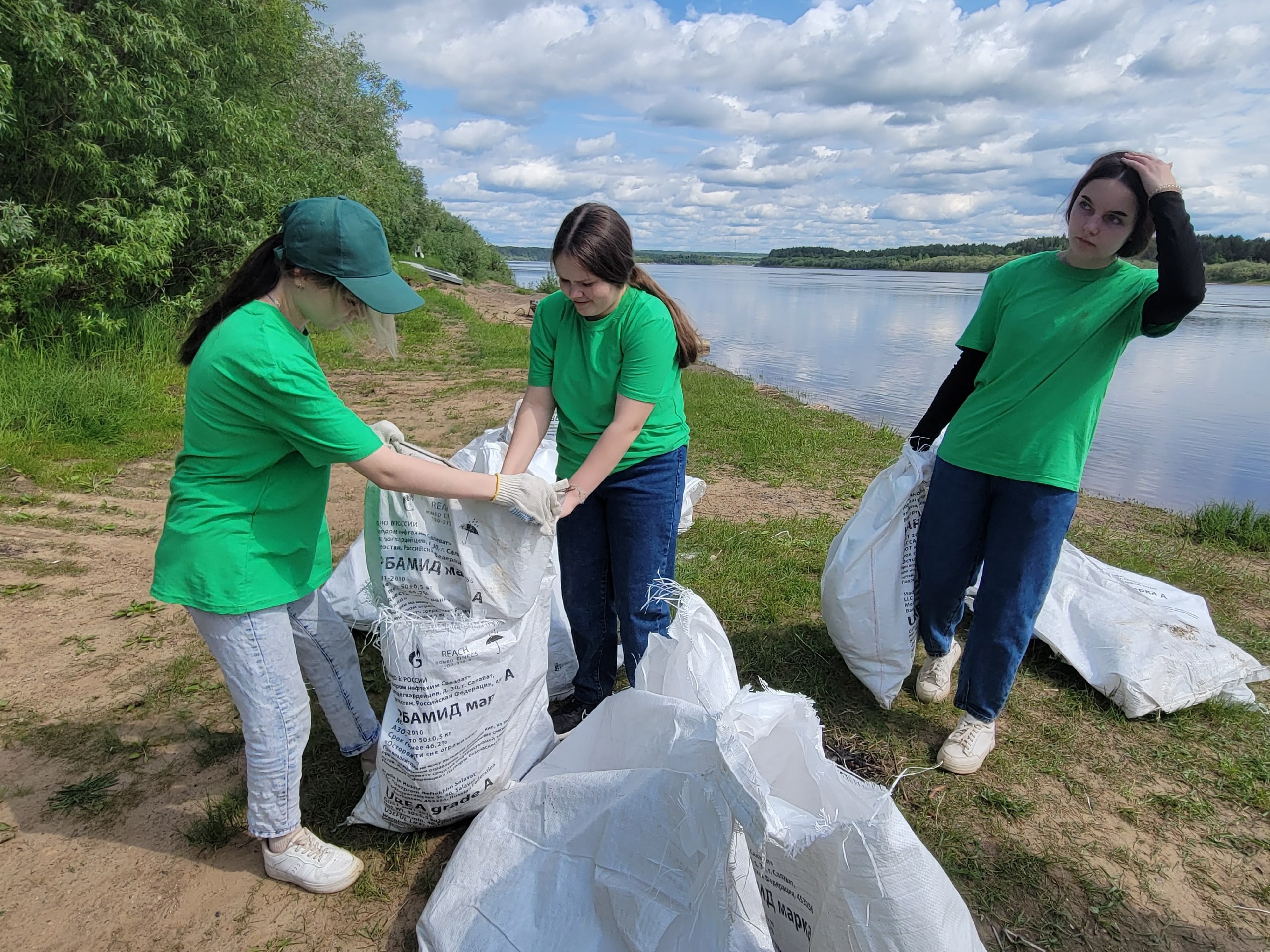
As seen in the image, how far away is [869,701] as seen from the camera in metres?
2.82

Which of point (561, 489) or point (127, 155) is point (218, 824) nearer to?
point (561, 489)

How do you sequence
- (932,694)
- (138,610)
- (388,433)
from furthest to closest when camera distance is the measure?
(138,610), (932,694), (388,433)

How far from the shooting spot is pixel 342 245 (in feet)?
5.29

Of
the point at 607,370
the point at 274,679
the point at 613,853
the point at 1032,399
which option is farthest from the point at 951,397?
the point at 274,679

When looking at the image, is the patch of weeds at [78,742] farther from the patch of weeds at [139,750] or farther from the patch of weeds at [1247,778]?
the patch of weeds at [1247,778]

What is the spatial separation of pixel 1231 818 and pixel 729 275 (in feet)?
259

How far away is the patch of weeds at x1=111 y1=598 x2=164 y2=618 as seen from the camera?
3.38 meters

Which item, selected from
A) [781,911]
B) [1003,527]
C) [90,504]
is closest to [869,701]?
[1003,527]

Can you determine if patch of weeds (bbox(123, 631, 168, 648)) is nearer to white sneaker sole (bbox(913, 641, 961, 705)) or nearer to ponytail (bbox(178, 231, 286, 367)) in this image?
ponytail (bbox(178, 231, 286, 367))

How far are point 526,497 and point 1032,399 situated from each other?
59.6 inches

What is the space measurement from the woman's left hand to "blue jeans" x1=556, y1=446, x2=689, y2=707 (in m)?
1.42

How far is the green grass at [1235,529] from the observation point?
4492mm

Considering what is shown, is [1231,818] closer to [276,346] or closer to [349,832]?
[349,832]

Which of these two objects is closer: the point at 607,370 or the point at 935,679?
the point at 607,370
